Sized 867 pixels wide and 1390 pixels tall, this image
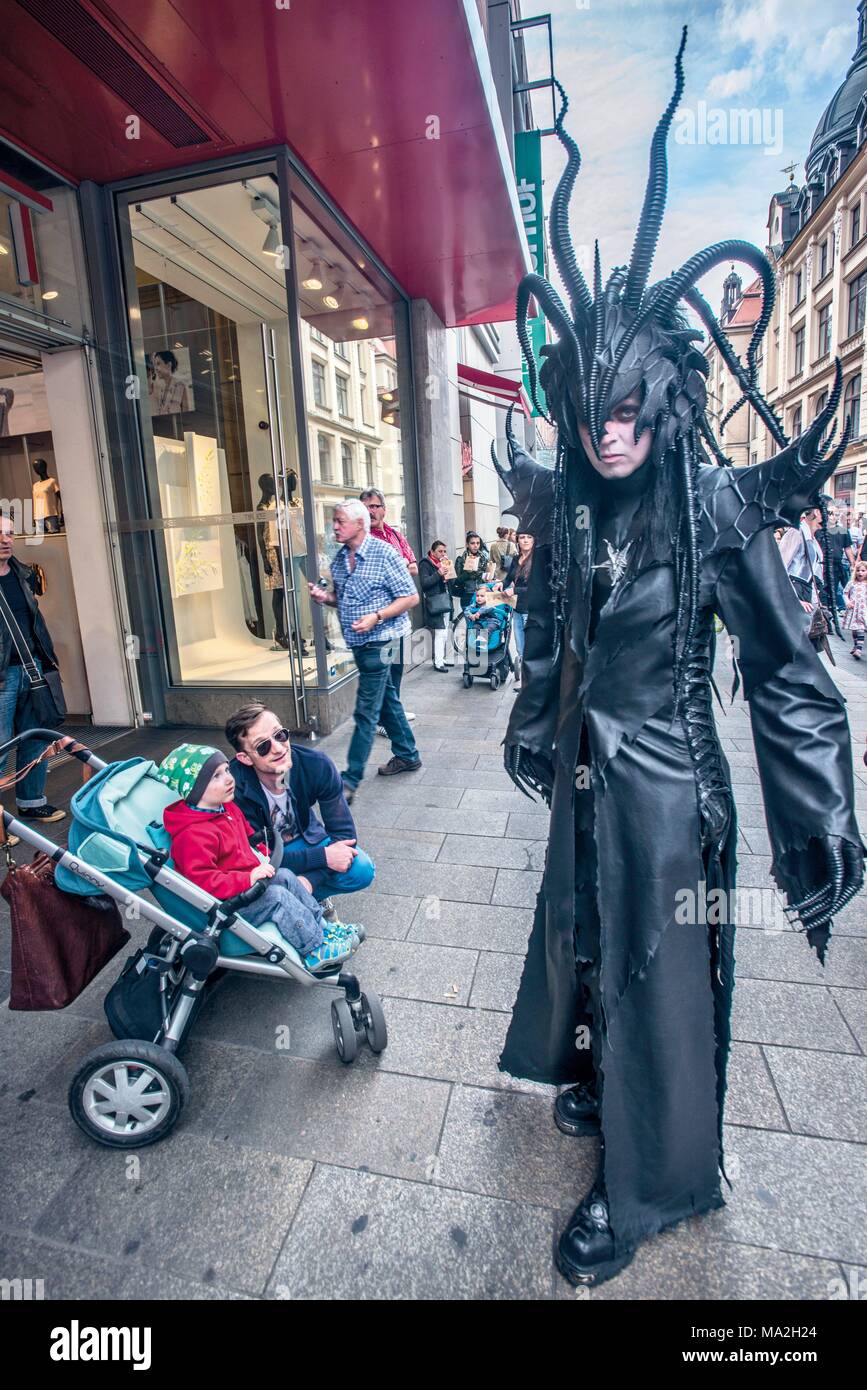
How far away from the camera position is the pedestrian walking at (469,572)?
30.4ft

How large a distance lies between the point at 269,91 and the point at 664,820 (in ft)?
19.1

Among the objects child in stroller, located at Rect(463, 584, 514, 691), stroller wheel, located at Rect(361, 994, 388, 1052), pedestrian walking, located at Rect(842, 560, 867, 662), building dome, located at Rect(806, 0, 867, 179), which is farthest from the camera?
building dome, located at Rect(806, 0, 867, 179)

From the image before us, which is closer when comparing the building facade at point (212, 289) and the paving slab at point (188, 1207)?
the paving slab at point (188, 1207)

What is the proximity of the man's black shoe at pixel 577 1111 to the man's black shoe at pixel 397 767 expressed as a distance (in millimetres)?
3387

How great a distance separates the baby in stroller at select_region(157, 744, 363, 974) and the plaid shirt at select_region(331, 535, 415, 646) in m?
2.33

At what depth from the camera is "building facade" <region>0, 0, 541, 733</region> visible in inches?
184

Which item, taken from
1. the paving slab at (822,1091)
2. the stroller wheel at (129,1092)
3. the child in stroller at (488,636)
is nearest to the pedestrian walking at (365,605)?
the stroller wheel at (129,1092)

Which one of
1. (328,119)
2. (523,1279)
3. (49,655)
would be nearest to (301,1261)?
(523,1279)

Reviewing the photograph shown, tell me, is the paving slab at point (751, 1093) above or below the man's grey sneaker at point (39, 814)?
below

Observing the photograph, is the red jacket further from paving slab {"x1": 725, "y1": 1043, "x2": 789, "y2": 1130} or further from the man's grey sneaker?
the man's grey sneaker

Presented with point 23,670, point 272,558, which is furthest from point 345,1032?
point 272,558

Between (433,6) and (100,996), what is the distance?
19.2 feet

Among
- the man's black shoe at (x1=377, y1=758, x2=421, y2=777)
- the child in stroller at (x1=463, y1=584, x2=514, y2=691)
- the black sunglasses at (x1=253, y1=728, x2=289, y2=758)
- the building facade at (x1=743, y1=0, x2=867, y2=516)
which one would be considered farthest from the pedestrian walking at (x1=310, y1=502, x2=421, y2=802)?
the building facade at (x1=743, y1=0, x2=867, y2=516)

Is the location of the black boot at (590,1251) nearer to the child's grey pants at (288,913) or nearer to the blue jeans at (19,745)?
the child's grey pants at (288,913)
